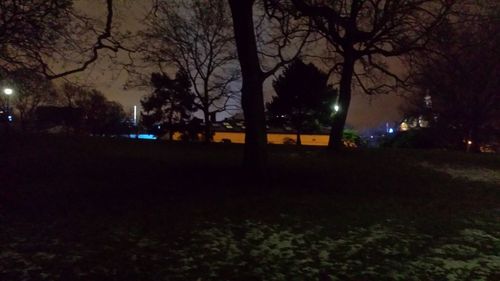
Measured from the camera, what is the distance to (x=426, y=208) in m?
11.4

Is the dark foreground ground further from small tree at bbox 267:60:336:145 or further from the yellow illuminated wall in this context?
the yellow illuminated wall

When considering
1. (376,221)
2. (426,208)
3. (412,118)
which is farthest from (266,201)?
(412,118)

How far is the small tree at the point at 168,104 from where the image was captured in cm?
4947

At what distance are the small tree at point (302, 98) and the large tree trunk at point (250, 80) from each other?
33.7m

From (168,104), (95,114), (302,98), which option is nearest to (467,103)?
(302,98)

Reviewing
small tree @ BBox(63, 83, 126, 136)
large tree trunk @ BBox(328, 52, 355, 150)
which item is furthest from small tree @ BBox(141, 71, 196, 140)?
large tree trunk @ BBox(328, 52, 355, 150)

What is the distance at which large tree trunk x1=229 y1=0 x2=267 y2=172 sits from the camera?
12586mm

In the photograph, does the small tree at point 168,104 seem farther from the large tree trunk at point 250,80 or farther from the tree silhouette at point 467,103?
the large tree trunk at point 250,80

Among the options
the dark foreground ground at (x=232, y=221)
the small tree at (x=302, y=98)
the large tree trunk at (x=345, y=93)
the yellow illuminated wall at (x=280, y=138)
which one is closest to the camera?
the dark foreground ground at (x=232, y=221)

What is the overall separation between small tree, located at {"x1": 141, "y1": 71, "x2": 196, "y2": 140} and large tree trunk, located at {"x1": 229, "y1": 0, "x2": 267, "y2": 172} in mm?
33476

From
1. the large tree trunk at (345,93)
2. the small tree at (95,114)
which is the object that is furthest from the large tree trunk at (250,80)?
the small tree at (95,114)

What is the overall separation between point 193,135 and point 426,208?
44.1 metres

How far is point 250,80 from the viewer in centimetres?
1274

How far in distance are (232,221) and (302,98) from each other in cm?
4209
